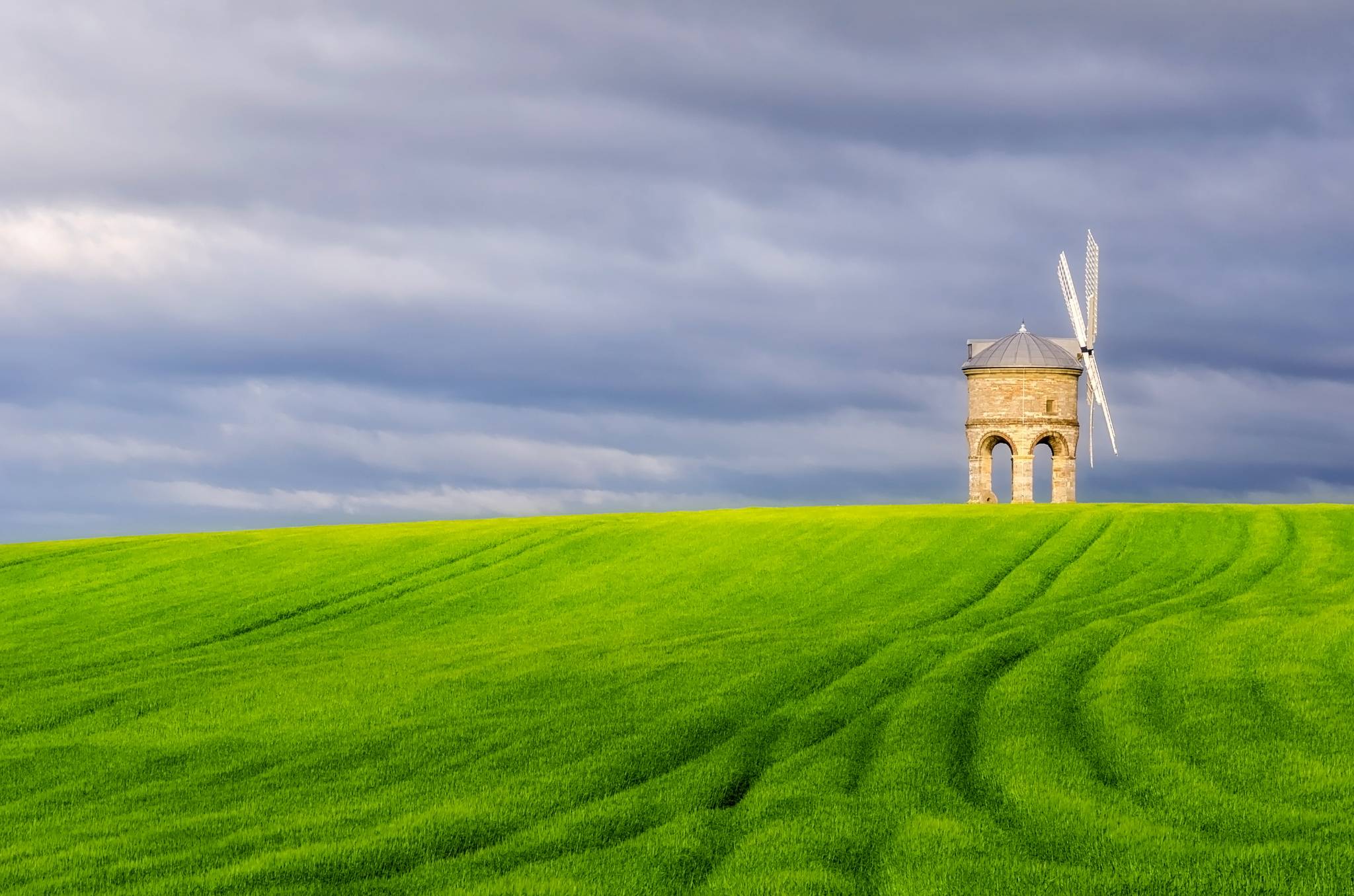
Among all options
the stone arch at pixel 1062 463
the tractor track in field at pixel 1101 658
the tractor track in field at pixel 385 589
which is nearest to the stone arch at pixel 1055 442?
the stone arch at pixel 1062 463

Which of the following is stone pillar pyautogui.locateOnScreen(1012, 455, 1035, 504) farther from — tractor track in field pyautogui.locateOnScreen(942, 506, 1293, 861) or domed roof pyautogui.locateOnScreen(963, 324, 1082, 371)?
tractor track in field pyautogui.locateOnScreen(942, 506, 1293, 861)

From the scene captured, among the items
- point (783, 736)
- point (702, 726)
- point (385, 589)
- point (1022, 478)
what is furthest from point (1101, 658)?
point (1022, 478)

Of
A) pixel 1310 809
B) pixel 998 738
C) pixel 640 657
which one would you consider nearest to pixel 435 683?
pixel 640 657

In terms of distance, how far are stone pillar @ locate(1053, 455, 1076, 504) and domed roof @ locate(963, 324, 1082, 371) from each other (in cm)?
486

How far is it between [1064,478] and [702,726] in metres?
47.4

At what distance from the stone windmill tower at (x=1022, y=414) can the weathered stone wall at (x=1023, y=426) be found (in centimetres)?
3

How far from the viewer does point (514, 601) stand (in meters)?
33.2

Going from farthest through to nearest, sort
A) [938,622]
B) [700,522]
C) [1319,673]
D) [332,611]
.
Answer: [700,522] → [332,611] → [938,622] → [1319,673]

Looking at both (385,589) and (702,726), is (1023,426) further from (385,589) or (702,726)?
(702,726)

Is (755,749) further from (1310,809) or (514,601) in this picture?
(514,601)

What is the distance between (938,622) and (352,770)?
1480 centimetres

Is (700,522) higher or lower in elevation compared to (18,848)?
higher

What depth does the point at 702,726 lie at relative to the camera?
18562 mm

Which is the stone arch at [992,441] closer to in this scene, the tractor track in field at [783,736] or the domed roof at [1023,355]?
the domed roof at [1023,355]
